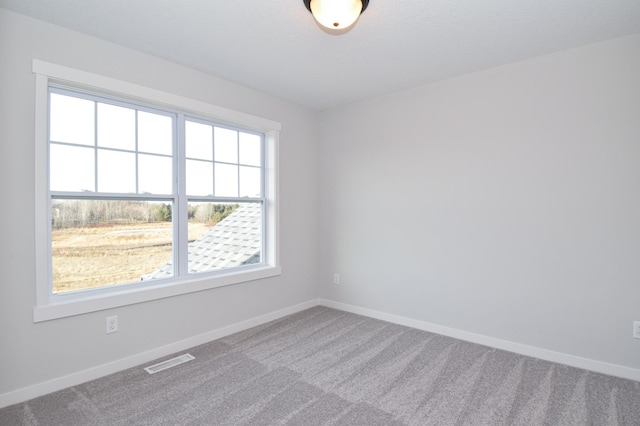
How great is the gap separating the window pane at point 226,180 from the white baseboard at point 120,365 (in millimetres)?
1403

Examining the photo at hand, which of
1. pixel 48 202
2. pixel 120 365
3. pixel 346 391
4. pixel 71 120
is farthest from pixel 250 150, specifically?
pixel 346 391

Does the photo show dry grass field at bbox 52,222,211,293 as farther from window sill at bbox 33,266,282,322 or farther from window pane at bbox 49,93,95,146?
window pane at bbox 49,93,95,146

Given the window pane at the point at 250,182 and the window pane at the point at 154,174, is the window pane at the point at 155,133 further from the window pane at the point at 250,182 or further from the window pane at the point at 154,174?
the window pane at the point at 250,182

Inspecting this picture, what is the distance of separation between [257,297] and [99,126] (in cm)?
224

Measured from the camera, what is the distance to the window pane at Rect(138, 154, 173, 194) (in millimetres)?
2826

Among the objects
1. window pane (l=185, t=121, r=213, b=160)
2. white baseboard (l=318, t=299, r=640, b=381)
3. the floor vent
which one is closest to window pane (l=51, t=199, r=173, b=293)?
window pane (l=185, t=121, r=213, b=160)

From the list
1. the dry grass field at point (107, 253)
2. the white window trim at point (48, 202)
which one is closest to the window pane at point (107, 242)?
the dry grass field at point (107, 253)

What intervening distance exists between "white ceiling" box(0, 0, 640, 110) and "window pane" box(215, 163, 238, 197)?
95 cm

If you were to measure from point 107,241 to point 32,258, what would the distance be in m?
0.50

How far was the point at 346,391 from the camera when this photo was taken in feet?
7.58

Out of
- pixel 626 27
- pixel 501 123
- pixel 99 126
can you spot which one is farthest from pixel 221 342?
pixel 626 27

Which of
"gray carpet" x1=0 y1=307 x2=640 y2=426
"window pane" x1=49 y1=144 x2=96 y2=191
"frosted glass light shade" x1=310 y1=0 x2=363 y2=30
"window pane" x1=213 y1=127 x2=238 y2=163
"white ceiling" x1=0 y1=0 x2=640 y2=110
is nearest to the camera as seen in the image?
"frosted glass light shade" x1=310 y1=0 x2=363 y2=30

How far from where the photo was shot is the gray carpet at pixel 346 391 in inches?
79.4

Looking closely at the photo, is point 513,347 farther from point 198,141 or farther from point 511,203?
point 198,141
